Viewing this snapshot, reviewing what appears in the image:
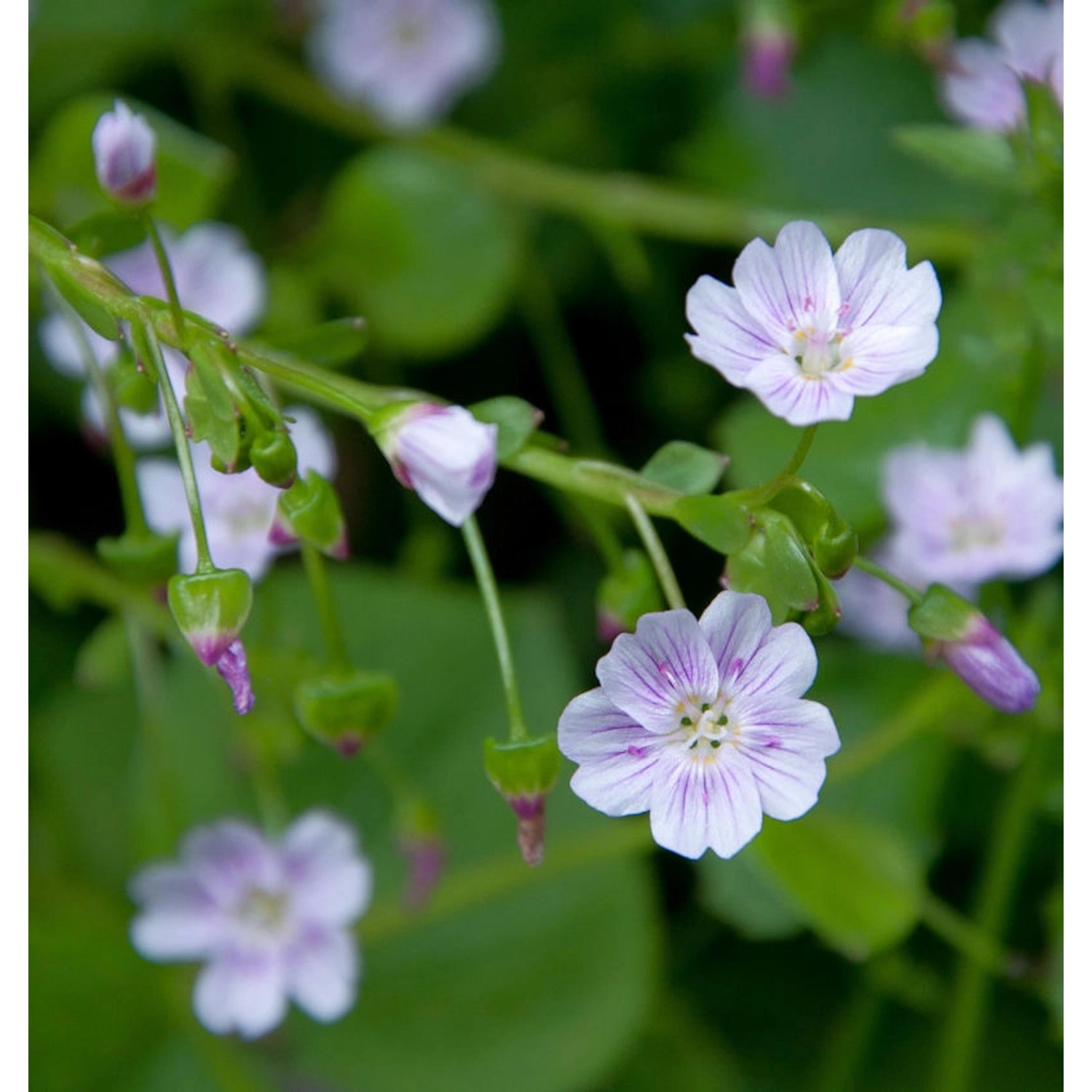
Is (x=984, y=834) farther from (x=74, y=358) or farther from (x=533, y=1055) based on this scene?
(x=74, y=358)

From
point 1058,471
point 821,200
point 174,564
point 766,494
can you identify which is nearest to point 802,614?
point 766,494

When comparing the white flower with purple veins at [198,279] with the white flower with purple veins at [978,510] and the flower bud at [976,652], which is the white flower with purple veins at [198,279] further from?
the flower bud at [976,652]

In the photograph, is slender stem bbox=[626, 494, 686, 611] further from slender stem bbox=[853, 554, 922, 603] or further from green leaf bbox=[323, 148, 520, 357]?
green leaf bbox=[323, 148, 520, 357]

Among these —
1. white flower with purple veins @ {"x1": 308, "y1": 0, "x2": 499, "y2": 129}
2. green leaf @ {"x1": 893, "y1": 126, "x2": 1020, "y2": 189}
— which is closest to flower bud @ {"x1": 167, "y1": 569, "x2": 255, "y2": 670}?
green leaf @ {"x1": 893, "y1": 126, "x2": 1020, "y2": 189}

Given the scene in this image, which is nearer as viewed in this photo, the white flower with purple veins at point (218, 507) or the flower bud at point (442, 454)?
the flower bud at point (442, 454)

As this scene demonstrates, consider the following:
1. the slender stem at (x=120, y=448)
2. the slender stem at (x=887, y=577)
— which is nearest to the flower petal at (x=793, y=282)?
the slender stem at (x=887, y=577)

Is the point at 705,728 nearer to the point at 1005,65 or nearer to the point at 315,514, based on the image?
the point at 315,514
